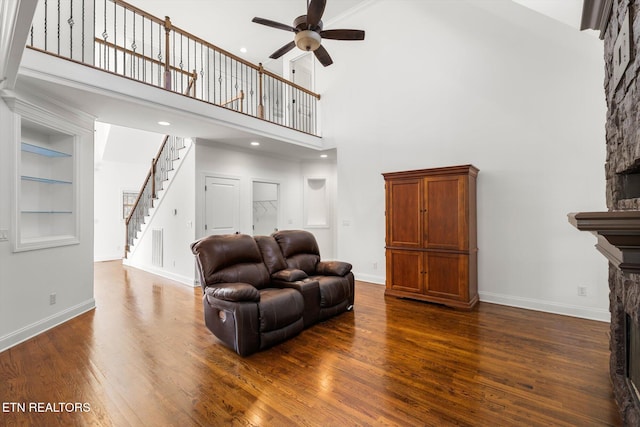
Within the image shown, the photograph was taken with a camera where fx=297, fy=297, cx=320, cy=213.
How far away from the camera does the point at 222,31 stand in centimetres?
668

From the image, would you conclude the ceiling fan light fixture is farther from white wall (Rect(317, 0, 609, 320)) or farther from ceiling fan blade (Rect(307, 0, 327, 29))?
white wall (Rect(317, 0, 609, 320))

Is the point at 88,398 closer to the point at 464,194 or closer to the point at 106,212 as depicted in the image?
the point at 464,194

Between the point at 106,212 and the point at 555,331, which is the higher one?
the point at 106,212

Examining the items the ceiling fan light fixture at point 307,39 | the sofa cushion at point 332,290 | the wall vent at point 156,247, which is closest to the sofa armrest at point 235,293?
the sofa cushion at point 332,290

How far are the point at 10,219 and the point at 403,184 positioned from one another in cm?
469

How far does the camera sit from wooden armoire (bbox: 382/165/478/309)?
4.00 metres

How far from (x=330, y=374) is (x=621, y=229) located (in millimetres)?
2101

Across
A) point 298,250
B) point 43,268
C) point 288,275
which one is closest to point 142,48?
point 43,268

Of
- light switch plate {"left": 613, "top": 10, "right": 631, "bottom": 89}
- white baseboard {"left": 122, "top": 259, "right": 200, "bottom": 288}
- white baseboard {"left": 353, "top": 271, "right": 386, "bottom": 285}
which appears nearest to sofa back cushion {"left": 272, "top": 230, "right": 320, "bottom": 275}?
white baseboard {"left": 353, "top": 271, "right": 386, "bottom": 285}

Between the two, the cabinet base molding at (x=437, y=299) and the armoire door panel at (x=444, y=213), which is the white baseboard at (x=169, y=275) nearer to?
the cabinet base molding at (x=437, y=299)

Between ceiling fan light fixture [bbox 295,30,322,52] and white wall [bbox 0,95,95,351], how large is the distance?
2917 millimetres

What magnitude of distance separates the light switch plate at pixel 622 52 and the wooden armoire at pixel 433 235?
225 cm

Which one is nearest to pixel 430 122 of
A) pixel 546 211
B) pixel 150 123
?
pixel 546 211

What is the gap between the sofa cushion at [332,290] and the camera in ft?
11.6
